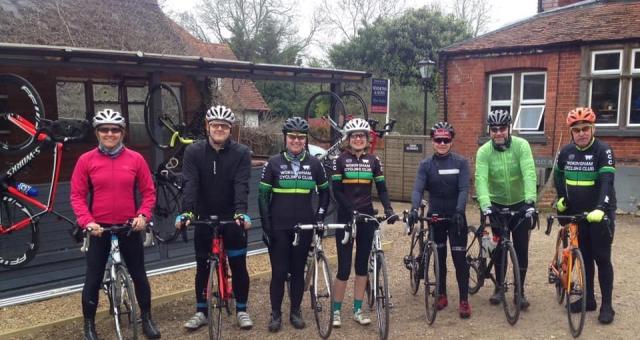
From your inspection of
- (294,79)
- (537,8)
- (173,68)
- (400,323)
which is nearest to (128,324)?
(400,323)

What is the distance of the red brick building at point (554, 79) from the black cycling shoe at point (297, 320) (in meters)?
8.92

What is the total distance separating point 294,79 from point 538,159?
6906mm

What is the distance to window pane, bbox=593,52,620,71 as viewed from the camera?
440 inches

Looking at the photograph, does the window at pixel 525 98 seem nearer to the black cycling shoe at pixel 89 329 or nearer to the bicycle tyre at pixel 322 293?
the bicycle tyre at pixel 322 293

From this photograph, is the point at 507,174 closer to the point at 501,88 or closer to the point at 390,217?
the point at 390,217

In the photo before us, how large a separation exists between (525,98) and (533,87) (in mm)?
309

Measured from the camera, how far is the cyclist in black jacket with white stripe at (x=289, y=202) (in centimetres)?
464

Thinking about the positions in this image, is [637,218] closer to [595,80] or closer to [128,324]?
[595,80]

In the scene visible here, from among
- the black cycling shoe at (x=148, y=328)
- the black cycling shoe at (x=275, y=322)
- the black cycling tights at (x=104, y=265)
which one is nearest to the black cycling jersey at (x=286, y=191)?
the black cycling shoe at (x=275, y=322)

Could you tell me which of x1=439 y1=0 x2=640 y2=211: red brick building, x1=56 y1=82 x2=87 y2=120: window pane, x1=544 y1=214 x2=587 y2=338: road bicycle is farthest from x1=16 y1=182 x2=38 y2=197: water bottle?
x1=439 y1=0 x2=640 y2=211: red brick building

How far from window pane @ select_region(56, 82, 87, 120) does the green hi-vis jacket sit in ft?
26.6

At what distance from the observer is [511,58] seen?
12344mm

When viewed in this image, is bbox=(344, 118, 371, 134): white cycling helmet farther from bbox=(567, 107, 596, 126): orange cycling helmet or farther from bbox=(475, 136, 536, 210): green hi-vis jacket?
bbox=(567, 107, 596, 126): orange cycling helmet

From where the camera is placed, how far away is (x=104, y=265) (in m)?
4.42
